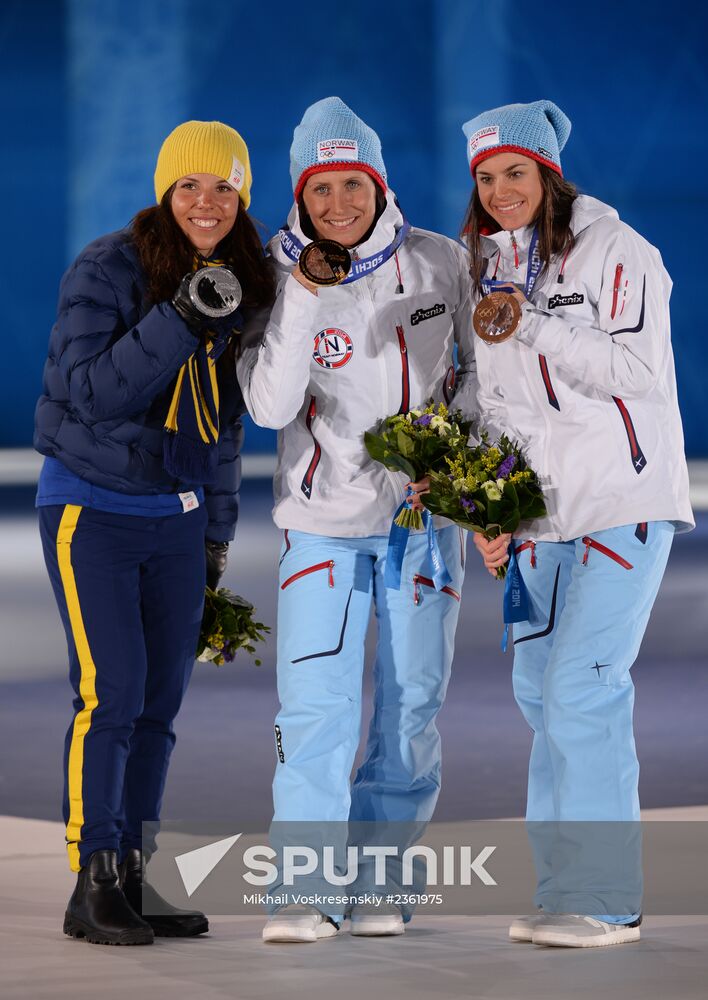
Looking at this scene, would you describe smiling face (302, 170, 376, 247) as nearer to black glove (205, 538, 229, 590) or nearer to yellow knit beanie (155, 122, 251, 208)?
yellow knit beanie (155, 122, 251, 208)

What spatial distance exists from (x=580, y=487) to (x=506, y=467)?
0.62 ft

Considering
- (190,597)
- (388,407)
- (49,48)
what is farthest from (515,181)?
(49,48)

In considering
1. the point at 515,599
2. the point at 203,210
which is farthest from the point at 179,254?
the point at 515,599

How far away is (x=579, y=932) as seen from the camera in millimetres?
3939

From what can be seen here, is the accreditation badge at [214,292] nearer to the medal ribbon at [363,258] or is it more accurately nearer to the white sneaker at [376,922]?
the medal ribbon at [363,258]

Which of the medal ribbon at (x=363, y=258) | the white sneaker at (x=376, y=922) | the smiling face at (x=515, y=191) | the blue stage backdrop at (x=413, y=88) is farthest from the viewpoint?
the blue stage backdrop at (x=413, y=88)

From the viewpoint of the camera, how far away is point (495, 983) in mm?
3629

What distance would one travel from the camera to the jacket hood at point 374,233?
4356 mm

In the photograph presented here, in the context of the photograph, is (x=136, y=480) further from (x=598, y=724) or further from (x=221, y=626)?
(x=598, y=724)

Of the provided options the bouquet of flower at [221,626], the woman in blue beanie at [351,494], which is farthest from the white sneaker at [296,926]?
the bouquet of flower at [221,626]

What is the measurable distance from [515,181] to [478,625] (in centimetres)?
595

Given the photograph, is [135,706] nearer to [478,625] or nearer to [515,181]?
[515,181]

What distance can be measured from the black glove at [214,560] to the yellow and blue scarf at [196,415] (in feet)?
1.26

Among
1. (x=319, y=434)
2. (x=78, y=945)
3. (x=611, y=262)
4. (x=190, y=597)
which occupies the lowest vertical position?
(x=78, y=945)
